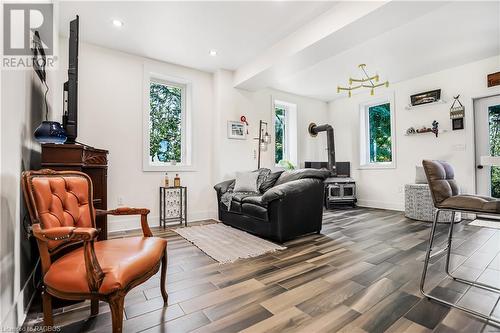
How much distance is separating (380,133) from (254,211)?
416 centimetres

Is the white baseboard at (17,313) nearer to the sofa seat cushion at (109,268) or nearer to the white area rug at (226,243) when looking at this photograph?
the sofa seat cushion at (109,268)

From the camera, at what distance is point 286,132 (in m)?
6.02

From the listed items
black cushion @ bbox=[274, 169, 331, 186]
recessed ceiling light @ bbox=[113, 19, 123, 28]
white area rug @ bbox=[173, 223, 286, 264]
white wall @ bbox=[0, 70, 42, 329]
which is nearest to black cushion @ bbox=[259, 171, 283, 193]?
black cushion @ bbox=[274, 169, 331, 186]

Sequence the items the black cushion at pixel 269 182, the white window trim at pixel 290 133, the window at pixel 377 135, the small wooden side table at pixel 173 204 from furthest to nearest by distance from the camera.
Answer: the white window trim at pixel 290 133 < the window at pixel 377 135 < the small wooden side table at pixel 173 204 < the black cushion at pixel 269 182

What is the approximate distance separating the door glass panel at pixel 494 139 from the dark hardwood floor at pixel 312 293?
172 centimetres

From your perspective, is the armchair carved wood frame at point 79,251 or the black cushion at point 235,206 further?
the black cushion at point 235,206

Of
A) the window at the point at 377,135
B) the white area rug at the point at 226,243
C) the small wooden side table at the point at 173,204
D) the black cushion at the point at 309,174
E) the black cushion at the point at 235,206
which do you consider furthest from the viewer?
the window at the point at 377,135

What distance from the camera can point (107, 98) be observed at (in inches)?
143

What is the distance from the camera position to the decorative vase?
Result: 1707mm

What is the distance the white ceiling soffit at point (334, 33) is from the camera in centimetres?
235

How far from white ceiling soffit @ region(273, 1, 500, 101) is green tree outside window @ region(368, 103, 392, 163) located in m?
0.79

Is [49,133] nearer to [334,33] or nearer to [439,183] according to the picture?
[439,183]

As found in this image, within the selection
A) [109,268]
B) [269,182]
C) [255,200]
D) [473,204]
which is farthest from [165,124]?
[473,204]

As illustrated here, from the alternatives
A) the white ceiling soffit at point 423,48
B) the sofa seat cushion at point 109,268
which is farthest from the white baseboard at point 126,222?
the white ceiling soffit at point 423,48
